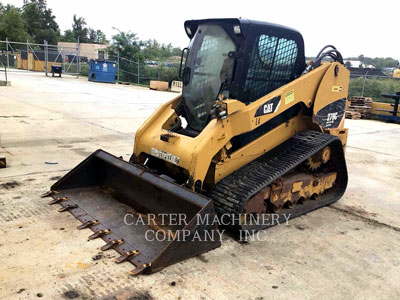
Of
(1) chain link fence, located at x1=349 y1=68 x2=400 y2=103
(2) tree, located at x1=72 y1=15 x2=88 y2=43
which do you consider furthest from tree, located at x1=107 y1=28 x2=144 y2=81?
(2) tree, located at x1=72 y1=15 x2=88 y2=43

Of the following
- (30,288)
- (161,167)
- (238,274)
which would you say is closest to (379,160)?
(161,167)

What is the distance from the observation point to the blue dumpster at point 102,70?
85.2 feet

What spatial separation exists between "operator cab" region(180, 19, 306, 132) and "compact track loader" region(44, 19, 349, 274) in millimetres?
12

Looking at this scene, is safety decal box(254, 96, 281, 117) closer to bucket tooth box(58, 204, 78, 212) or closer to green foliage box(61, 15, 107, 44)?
bucket tooth box(58, 204, 78, 212)

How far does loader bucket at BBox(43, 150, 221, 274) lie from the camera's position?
3.16m

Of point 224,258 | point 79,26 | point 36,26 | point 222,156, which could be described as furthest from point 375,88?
point 79,26

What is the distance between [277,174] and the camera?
4020 mm

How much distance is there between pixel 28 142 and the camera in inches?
280

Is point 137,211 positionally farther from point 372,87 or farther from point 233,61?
point 372,87

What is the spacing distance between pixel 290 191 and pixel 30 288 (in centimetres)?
298

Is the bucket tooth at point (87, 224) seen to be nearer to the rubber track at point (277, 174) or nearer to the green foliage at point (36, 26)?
the rubber track at point (277, 174)

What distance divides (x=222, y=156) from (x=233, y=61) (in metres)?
1.09

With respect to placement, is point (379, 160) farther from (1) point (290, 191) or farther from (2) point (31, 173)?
(2) point (31, 173)

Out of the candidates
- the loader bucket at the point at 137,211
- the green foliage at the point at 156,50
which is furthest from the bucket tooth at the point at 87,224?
the green foliage at the point at 156,50
